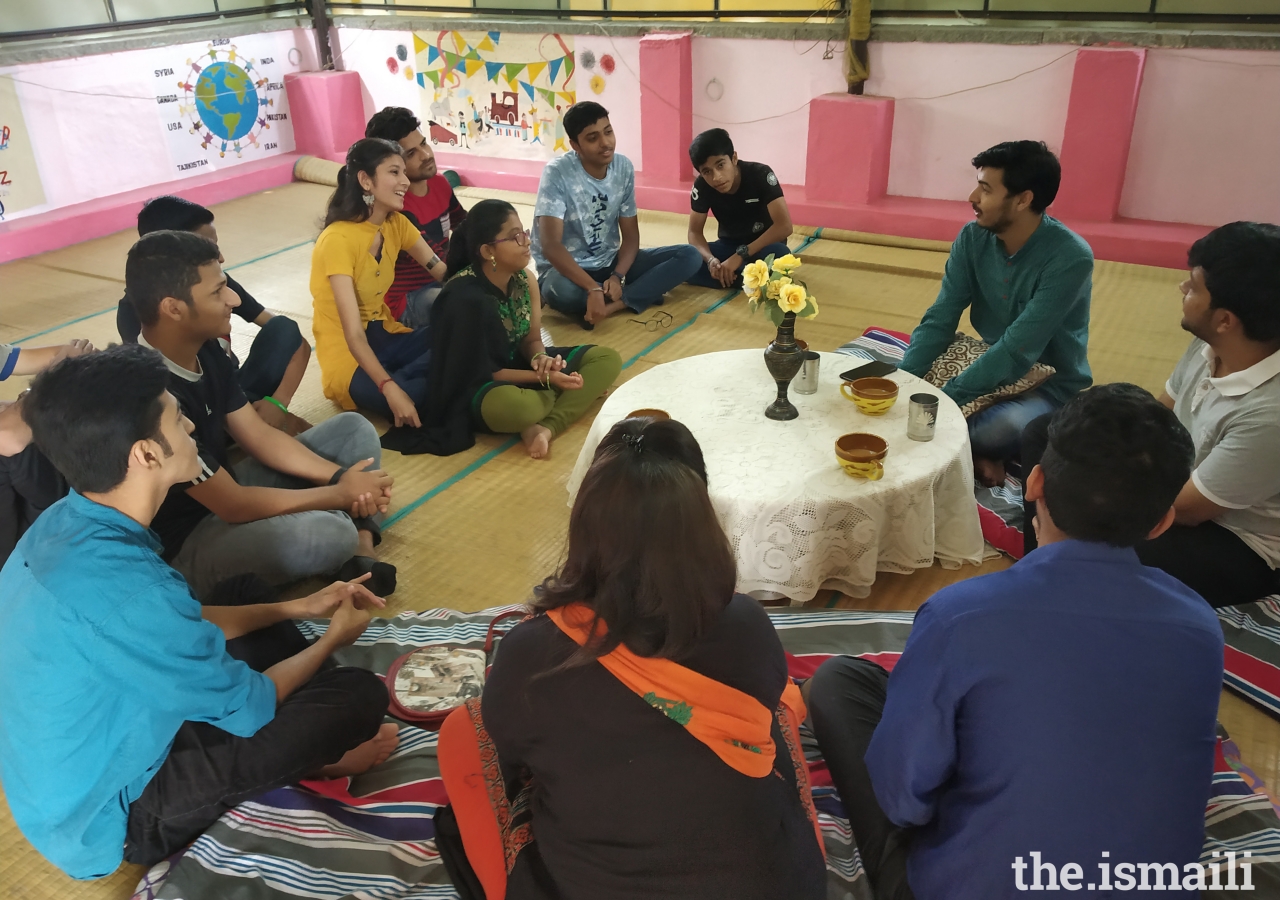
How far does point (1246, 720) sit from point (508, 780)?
1.67m

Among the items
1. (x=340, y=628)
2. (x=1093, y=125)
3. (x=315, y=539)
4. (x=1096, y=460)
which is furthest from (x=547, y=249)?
(x=1096, y=460)

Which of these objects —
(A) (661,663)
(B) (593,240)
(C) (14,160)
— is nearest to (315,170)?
(C) (14,160)

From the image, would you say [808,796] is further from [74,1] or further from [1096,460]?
[74,1]

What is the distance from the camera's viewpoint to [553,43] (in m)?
6.58

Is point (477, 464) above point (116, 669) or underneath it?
underneath

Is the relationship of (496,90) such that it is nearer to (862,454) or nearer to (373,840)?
(862,454)

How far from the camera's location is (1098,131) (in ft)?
16.3

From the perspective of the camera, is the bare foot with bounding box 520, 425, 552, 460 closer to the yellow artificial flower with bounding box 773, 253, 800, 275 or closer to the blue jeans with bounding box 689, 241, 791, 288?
the yellow artificial flower with bounding box 773, 253, 800, 275

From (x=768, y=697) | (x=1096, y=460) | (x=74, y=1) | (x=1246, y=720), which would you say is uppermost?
(x=74, y=1)

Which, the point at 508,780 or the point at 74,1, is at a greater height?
the point at 74,1

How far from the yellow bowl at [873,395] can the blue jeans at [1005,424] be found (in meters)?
0.44

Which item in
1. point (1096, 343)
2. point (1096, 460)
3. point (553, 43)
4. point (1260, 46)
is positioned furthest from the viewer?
point (553, 43)

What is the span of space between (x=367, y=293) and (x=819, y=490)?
6.49 feet

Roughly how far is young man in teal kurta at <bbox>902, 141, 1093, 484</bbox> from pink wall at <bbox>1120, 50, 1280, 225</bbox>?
107 inches
